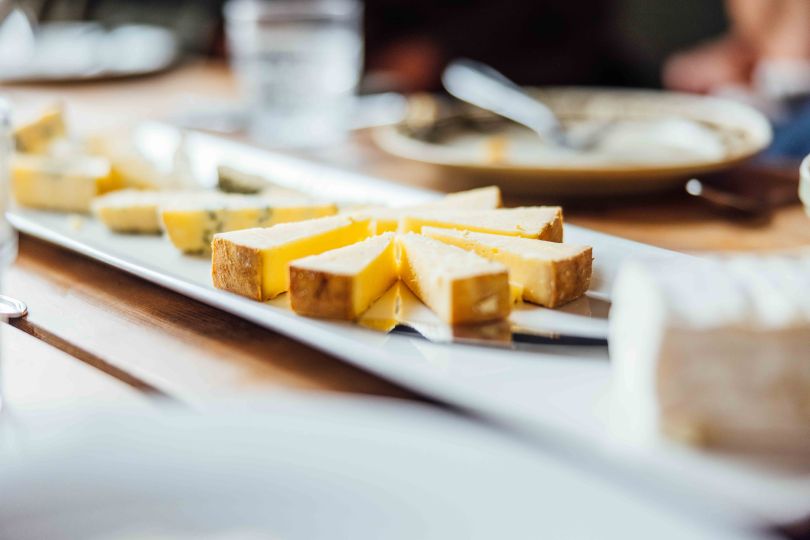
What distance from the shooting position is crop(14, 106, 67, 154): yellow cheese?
106 centimetres

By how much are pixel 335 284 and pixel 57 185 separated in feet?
1.55

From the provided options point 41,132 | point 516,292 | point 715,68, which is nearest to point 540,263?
point 516,292

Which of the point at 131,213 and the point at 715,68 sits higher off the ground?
the point at 715,68

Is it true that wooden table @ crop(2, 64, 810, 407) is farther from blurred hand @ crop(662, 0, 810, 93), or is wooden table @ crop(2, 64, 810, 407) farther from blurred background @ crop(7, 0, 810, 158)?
blurred hand @ crop(662, 0, 810, 93)

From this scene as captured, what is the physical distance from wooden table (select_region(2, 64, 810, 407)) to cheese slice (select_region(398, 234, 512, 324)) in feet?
0.26

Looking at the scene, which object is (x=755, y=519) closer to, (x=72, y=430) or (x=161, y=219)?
(x=72, y=430)

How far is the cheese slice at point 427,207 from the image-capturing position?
2.51ft

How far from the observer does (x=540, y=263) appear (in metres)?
0.65

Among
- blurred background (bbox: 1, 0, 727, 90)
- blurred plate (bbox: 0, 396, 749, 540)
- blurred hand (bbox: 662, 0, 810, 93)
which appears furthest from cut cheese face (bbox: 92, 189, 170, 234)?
blurred hand (bbox: 662, 0, 810, 93)

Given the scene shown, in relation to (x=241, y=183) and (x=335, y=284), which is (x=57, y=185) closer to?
(x=241, y=183)

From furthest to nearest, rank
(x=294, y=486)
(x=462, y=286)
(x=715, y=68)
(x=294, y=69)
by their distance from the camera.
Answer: (x=715, y=68) → (x=294, y=69) → (x=462, y=286) → (x=294, y=486)

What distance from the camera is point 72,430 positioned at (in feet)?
1.13

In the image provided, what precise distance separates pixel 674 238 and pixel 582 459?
1.60 feet

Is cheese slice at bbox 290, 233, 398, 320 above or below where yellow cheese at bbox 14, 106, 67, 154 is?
below
